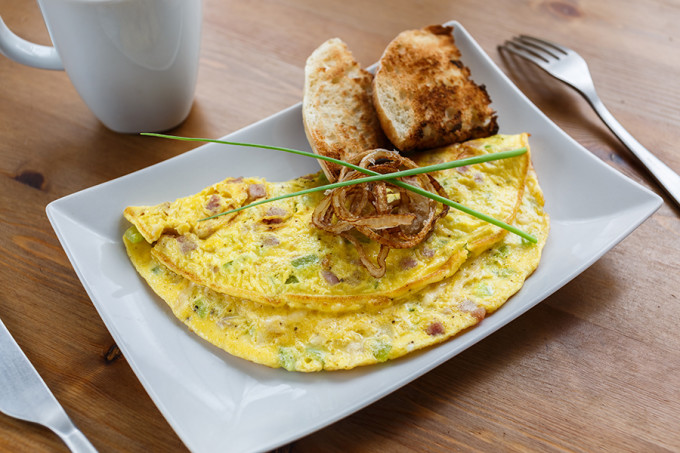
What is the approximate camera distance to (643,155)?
2.86 metres

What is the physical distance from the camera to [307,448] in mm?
1949

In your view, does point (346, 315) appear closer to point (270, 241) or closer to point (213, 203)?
point (270, 241)

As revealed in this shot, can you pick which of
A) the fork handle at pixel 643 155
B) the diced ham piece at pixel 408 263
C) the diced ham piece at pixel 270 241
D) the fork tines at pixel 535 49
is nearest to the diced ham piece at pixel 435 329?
the diced ham piece at pixel 408 263

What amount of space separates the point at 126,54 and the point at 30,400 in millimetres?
1451

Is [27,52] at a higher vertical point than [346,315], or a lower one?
higher

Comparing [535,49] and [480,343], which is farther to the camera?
[535,49]

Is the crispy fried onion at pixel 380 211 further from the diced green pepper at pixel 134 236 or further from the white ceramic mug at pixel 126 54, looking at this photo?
the white ceramic mug at pixel 126 54

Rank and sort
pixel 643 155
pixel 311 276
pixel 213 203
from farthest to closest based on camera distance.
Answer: pixel 643 155
pixel 213 203
pixel 311 276

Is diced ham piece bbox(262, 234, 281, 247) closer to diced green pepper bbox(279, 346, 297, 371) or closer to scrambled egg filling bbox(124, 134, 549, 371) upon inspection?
scrambled egg filling bbox(124, 134, 549, 371)

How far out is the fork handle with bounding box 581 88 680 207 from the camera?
2.74 m

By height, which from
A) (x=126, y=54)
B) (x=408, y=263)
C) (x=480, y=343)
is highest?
(x=126, y=54)

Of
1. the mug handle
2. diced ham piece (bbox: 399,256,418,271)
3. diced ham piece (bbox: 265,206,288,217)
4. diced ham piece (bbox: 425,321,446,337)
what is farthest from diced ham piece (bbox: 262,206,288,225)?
the mug handle

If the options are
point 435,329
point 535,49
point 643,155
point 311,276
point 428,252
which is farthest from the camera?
point 535,49

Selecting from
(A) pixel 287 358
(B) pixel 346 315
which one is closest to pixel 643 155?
(B) pixel 346 315
